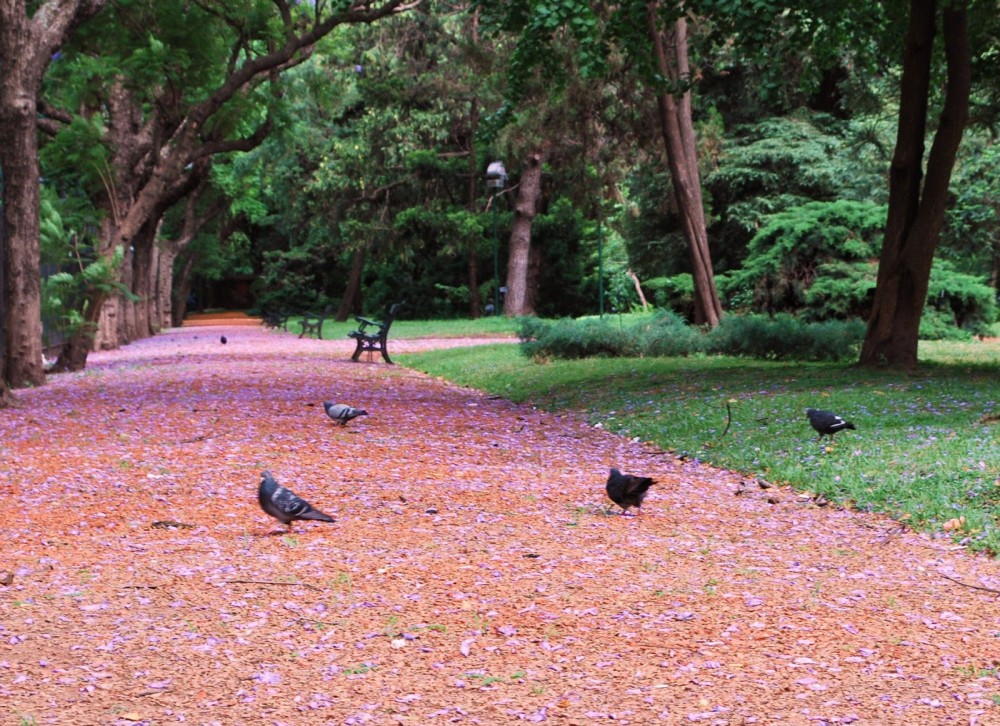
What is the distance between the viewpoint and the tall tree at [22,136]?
14.1 m

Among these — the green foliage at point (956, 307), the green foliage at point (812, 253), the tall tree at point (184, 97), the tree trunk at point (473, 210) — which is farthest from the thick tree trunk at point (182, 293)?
the green foliage at point (956, 307)

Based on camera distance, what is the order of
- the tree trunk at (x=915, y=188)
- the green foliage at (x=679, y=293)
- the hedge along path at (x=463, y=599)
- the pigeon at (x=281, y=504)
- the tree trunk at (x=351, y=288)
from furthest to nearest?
1. the tree trunk at (x=351, y=288)
2. the green foliage at (x=679, y=293)
3. the tree trunk at (x=915, y=188)
4. the pigeon at (x=281, y=504)
5. the hedge along path at (x=463, y=599)

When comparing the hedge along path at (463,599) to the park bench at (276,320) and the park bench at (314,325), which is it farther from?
the park bench at (276,320)

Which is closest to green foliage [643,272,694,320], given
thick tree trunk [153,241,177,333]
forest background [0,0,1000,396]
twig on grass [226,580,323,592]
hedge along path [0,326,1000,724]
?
forest background [0,0,1000,396]

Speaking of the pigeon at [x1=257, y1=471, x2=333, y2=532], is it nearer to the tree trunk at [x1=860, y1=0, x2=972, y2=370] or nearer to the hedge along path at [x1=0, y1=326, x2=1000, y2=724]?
the hedge along path at [x1=0, y1=326, x2=1000, y2=724]

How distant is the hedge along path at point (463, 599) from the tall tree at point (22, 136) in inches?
233

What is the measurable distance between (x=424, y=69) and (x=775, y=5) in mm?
26966

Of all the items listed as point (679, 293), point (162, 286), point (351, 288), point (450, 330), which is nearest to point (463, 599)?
point (679, 293)

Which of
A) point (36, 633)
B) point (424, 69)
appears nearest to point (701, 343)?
point (36, 633)

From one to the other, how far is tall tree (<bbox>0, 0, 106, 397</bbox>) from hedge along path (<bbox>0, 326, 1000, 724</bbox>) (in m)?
5.91

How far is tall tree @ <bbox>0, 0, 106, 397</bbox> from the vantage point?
1413 cm

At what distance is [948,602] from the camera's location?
17.0 ft

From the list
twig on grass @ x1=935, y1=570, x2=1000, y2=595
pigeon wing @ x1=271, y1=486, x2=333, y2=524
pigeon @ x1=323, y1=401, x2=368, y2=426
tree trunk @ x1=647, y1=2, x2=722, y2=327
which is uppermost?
tree trunk @ x1=647, y1=2, x2=722, y2=327

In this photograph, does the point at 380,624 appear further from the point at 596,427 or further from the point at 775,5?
the point at 775,5
